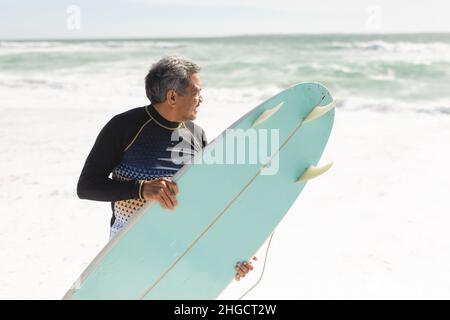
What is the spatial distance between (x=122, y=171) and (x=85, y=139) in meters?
6.16

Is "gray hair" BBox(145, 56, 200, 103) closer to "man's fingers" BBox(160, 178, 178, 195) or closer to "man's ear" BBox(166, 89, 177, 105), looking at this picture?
"man's ear" BBox(166, 89, 177, 105)

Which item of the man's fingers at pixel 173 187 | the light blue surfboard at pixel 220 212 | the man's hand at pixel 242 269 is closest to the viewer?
the man's fingers at pixel 173 187

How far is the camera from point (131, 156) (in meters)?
1.59

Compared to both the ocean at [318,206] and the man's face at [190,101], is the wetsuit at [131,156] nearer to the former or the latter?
the man's face at [190,101]

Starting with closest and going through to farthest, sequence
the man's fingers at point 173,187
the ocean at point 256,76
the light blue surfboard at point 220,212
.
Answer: the man's fingers at point 173,187 → the light blue surfboard at point 220,212 → the ocean at point 256,76

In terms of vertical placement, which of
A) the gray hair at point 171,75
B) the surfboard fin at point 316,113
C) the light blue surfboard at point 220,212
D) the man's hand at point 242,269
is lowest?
the man's hand at point 242,269

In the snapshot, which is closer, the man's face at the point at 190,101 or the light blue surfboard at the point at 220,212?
the man's face at the point at 190,101

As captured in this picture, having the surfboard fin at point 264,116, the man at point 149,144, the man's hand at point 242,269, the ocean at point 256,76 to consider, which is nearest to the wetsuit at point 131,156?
the man at point 149,144

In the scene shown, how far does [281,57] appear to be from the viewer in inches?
922

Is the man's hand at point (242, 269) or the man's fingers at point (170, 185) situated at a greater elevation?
the man's fingers at point (170, 185)

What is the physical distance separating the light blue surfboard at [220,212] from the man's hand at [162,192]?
0.16 feet

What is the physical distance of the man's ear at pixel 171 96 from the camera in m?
1.55
